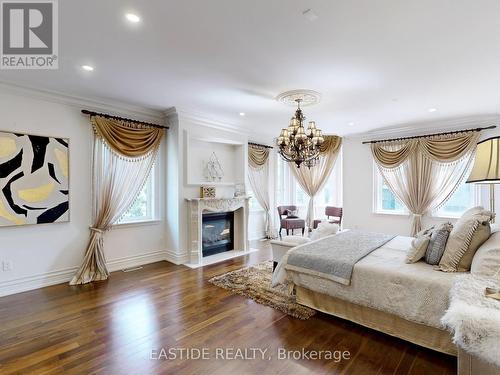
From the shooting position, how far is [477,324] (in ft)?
4.43

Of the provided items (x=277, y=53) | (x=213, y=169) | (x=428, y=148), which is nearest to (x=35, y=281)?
(x=213, y=169)

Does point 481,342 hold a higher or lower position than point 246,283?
higher

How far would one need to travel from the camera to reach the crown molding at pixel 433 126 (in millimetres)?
4902

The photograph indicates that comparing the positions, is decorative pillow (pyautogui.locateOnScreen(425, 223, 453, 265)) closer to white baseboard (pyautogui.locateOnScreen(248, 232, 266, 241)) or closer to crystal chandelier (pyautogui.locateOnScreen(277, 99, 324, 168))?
crystal chandelier (pyautogui.locateOnScreen(277, 99, 324, 168))

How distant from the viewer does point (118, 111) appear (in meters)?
4.29

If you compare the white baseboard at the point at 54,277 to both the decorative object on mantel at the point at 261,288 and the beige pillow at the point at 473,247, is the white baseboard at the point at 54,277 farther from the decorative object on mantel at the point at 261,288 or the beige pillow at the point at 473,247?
the beige pillow at the point at 473,247

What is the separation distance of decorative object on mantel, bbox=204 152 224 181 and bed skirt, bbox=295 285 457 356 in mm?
2956

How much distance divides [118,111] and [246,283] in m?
3.46

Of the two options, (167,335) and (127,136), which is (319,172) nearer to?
(127,136)

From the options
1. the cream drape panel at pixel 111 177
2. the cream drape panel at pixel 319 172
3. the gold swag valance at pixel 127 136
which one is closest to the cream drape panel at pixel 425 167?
the cream drape panel at pixel 319 172

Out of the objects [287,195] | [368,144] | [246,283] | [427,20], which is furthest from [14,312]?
[368,144]

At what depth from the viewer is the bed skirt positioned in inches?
85.0

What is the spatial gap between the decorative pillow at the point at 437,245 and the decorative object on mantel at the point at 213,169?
3.84 meters

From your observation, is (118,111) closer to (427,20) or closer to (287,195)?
(427,20)
